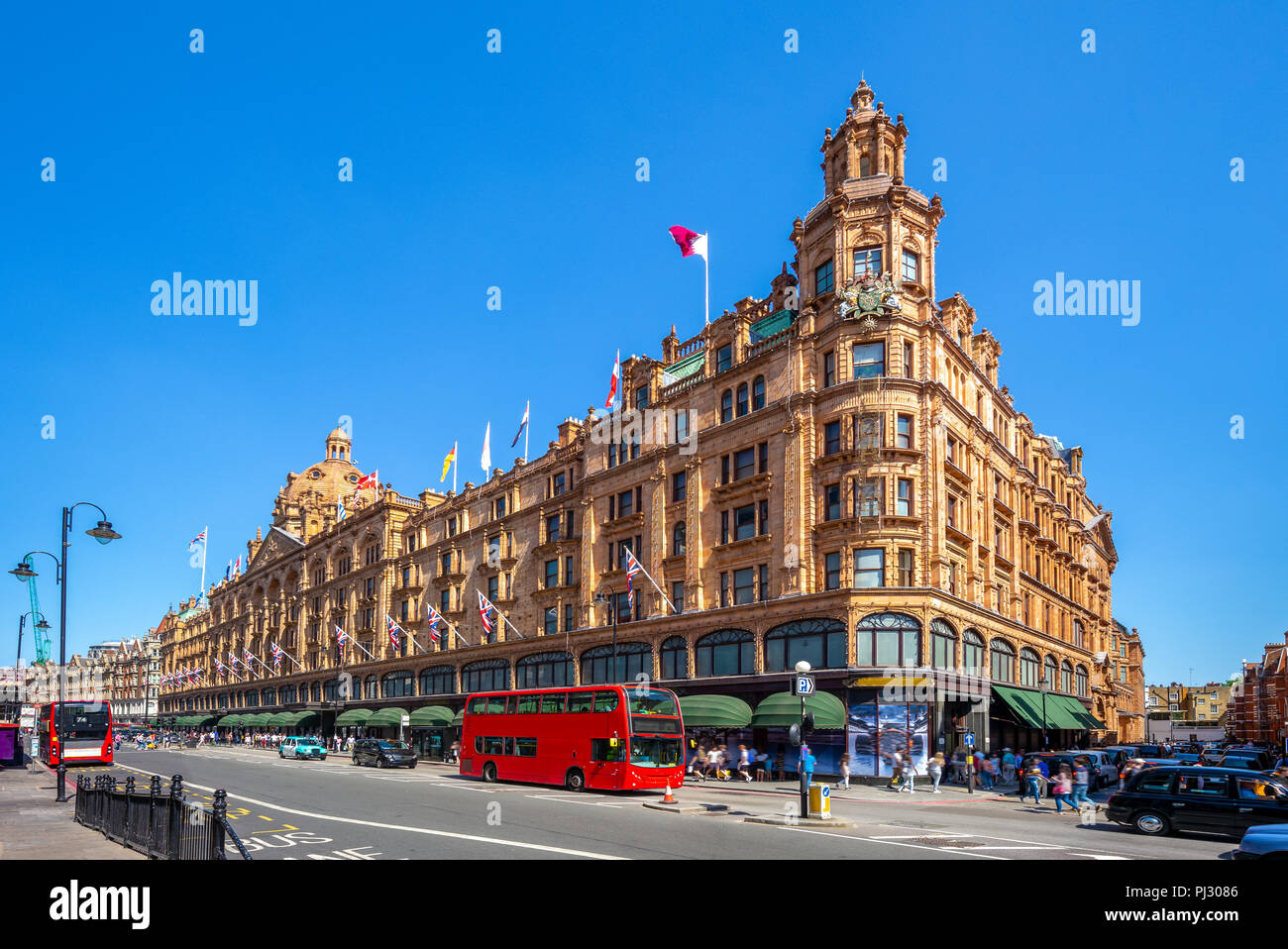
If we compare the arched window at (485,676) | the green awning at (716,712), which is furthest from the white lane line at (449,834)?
the arched window at (485,676)

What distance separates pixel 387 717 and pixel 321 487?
175ft

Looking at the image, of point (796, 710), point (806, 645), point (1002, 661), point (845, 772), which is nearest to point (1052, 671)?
point (1002, 661)

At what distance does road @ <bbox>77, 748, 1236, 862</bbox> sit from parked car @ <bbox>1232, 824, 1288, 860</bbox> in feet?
13.0

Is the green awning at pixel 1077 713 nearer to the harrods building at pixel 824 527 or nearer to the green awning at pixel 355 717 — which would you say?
the harrods building at pixel 824 527

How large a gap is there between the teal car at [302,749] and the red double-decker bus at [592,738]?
3135cm

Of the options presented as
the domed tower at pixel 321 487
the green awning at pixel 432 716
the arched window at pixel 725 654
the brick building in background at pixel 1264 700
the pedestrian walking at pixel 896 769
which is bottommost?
the brick building in background at pixel 1264 700

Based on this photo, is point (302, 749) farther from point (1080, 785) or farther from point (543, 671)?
point (1080, 785)

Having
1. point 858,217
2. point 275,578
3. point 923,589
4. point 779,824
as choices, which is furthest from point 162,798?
point 275,578

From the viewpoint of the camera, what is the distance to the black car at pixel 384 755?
54094mm

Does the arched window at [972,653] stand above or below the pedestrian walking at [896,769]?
above

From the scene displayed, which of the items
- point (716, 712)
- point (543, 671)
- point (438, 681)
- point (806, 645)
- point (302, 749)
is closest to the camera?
point (806, 645)

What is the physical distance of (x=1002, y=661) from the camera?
48.3 metres

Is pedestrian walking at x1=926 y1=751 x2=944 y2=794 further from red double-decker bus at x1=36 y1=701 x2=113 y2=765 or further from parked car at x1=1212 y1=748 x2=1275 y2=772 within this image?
red double-decker bus at x1=36 y1=701 x2=113 y2=765

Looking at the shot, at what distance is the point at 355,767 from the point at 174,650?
113663 millimetres
